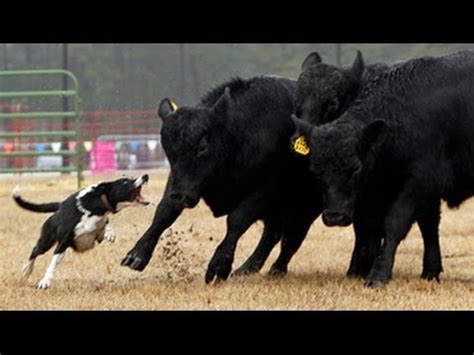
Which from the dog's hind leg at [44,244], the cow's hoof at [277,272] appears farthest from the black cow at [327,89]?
the dog's hind leg at [44,244]

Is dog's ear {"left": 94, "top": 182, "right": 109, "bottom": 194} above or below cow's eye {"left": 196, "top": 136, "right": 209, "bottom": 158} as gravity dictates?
below

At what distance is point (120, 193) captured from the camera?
9422 millimetres

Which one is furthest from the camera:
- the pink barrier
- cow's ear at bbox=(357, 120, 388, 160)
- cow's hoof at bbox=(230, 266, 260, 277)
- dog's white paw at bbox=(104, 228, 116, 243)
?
the pink barrier

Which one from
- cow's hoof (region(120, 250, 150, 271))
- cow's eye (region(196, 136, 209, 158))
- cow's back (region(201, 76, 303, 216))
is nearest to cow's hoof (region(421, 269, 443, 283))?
cow's back (region(201, 76, 303, 216))

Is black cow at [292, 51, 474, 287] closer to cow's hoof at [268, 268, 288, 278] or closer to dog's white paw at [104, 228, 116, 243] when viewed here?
cow's hoof at [268, 268, 288, 278]

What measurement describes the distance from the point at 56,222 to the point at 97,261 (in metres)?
1.53

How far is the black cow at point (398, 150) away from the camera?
8383mm

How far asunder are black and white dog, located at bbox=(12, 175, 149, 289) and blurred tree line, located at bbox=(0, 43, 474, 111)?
28603mm

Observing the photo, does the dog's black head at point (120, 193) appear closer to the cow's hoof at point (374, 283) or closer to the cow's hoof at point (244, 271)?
the cow's hoof at point (244, 271)

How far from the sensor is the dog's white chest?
→ 9195 mm

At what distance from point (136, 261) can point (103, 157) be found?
80.0 ft

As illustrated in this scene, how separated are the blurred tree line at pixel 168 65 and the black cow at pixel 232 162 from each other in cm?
2868
